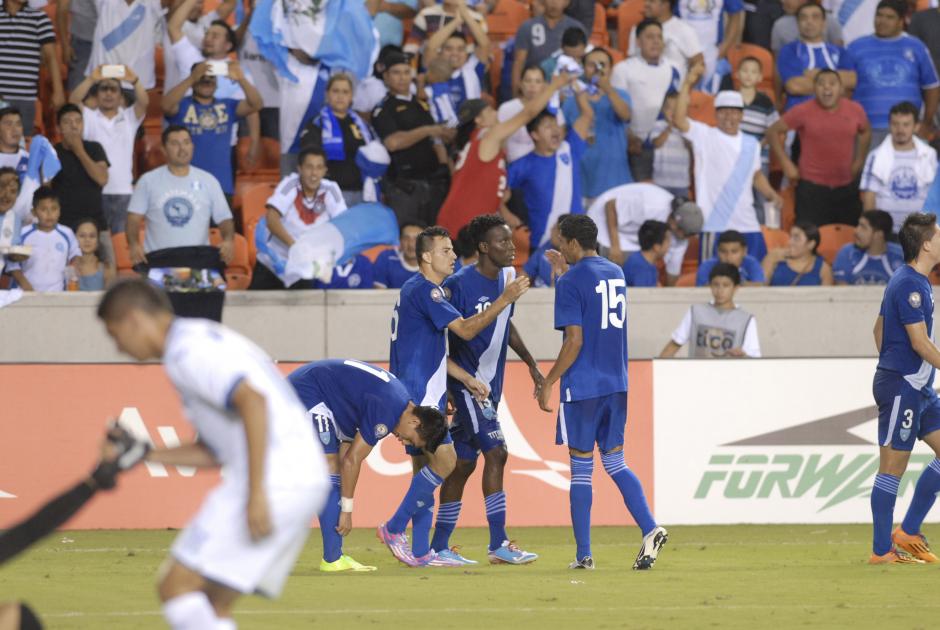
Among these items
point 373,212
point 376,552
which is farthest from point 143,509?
point 373,212

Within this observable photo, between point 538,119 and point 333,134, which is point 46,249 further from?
point 538,119

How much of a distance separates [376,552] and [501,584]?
2.26m

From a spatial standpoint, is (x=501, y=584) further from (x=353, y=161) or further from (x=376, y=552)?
(x=353, y=161)

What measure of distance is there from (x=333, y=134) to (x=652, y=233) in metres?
3.35

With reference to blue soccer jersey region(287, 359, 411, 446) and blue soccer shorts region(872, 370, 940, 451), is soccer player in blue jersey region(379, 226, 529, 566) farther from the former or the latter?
blue soccer shorts region(872, 370, 940, 451)

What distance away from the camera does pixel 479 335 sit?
1087cm

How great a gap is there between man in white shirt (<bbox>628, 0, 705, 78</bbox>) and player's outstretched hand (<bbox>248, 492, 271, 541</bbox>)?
41.0 feet

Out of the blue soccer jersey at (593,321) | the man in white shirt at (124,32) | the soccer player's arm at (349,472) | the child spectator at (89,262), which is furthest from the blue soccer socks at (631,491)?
the man in white shirt at (124,32)

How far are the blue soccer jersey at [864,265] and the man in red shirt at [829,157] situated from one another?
1033 millimetres

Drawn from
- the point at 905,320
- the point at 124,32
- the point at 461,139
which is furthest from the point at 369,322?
the point at 905,320

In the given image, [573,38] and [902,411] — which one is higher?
[573,38]

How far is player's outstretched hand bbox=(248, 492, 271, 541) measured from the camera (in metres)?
5.29

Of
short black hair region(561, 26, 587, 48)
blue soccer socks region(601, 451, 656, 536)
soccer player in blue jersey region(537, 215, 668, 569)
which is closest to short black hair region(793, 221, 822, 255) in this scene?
short black hair region(561, 26, 587, 48)

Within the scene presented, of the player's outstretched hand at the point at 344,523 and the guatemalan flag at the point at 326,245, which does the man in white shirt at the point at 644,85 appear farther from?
the player's outstretched hand at the point at 344,523
